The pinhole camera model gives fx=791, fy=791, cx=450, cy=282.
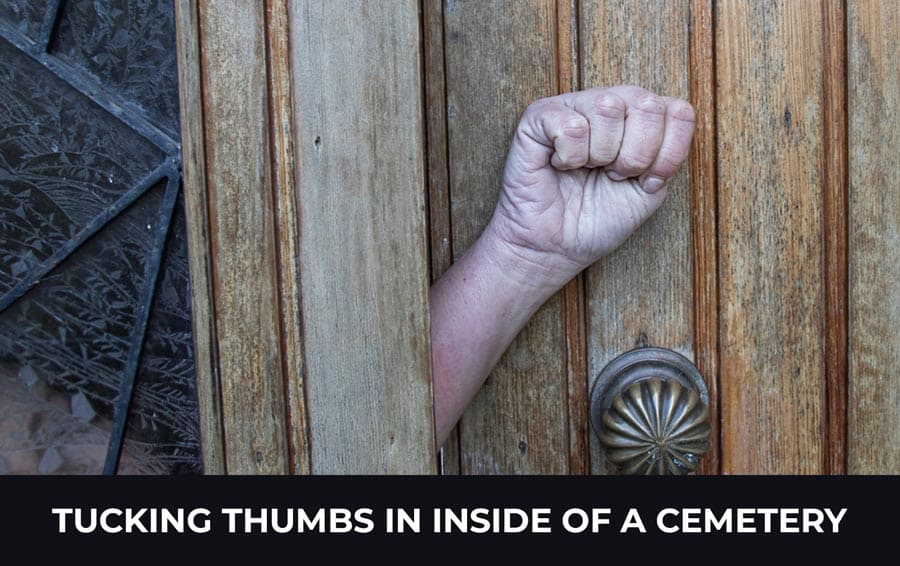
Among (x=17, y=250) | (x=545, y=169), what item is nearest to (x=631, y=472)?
(x=545, y=169)

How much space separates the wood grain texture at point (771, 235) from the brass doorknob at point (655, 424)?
0.22 ft

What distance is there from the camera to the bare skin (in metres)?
0.80

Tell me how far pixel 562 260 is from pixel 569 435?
22 cm

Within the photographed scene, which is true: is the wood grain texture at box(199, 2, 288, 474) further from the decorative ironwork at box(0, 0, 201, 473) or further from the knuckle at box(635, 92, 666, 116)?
the knuckle at box(635, 92, 666, 116)

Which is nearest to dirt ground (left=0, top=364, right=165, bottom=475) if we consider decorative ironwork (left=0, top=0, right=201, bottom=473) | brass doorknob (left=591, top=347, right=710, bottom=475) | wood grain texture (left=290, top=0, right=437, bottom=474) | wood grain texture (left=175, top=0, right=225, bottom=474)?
decorative ironwork (left=0, top=0, right=201, bottom=473)

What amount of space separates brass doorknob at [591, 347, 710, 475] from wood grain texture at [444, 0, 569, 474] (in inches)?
2.6

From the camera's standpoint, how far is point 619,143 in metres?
0.80

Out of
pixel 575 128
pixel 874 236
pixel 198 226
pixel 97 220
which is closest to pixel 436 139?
pixel 575 128

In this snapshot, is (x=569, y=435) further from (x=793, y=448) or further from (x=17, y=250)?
(x=17, y=250)

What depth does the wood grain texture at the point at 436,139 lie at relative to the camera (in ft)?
2.95

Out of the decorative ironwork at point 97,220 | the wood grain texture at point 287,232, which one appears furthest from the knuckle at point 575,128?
the decorative ironwork at point 97,220

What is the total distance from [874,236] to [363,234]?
0.60 meters

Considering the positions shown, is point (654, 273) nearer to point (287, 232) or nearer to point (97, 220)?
point (287, 232)

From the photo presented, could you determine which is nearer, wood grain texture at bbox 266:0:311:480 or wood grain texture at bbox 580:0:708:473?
wood grain texture at bbox 266:0:311:480
